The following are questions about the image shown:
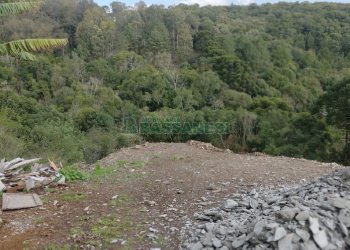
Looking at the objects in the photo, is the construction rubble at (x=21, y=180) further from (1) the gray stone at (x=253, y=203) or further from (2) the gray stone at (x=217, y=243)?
(1) the gray stone at (x=253, y=203)

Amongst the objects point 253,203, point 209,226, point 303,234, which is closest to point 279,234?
point 303,234

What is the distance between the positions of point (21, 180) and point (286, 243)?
4.58 m

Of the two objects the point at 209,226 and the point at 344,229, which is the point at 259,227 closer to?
the point at 344,229

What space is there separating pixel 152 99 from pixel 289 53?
20.6 meters

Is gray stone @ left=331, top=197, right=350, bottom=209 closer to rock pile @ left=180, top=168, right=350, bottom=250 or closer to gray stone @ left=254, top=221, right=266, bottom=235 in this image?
rock pile @ left=180, top=168, right=350, bottom=250

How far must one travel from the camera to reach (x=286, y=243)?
3260 mm

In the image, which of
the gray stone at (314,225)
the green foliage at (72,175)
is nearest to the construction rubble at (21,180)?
the green foliage at (72,175)

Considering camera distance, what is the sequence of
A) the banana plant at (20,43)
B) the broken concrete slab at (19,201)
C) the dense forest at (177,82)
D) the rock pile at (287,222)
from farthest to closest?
1. the dense forest at (177,82)
2. the banana plant at (20,43)
3. the broken concrete slab at (19,201)
4. the rock pile at (287,222)

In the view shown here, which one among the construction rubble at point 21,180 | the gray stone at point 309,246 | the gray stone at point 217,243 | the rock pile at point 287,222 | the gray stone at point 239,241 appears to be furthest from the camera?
the construction rubble at point 21,180

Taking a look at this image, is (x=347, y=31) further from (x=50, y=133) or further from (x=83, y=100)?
(x=50, y=133)

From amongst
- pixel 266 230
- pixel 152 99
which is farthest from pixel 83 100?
pixel 266 230

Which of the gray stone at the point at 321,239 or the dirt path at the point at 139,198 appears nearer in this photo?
the gray stone at the point at 321,239

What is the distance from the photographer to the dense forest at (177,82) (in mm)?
19625

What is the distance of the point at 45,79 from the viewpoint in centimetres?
3772
